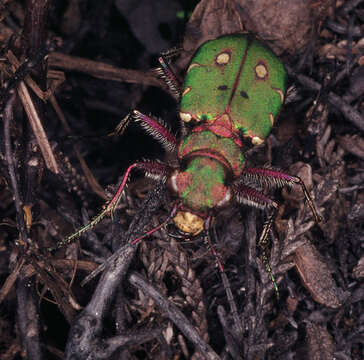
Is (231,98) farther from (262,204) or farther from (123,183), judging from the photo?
(123,183)

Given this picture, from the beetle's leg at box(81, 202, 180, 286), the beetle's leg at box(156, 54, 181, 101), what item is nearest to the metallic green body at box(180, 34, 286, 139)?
the beetle's leg at box(156, 54, 181, 101)

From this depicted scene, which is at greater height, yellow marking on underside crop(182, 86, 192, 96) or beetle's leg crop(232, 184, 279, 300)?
yellow marking on underside crop(182, 86, 192, 96)

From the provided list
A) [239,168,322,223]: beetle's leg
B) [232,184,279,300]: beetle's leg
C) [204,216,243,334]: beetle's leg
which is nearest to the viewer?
[204,216,243,334]: beetle's leg

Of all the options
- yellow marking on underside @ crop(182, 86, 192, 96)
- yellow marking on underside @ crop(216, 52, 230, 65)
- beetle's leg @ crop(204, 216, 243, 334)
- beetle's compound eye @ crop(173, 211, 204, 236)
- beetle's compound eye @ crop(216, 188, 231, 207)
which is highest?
yellow marking on underside @ crop(216, 52, 230, 65)

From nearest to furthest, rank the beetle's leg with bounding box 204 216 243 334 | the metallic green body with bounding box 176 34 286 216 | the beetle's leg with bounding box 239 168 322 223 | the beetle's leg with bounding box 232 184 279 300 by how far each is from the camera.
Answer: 1. the beetle's leg with bounding box 204 216 243 334
2. the beetle's leg with bounding box 232 184 279 300
3. the beetle's leg with bounding box 239 168 322 223
4. the metallic green body with bounding box 176 34 286 216

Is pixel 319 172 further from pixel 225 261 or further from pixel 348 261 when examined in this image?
pixel 225 261

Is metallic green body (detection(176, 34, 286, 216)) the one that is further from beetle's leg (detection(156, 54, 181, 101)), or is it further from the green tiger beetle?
beetle's leg (detection(156, 54, 181, 101))
